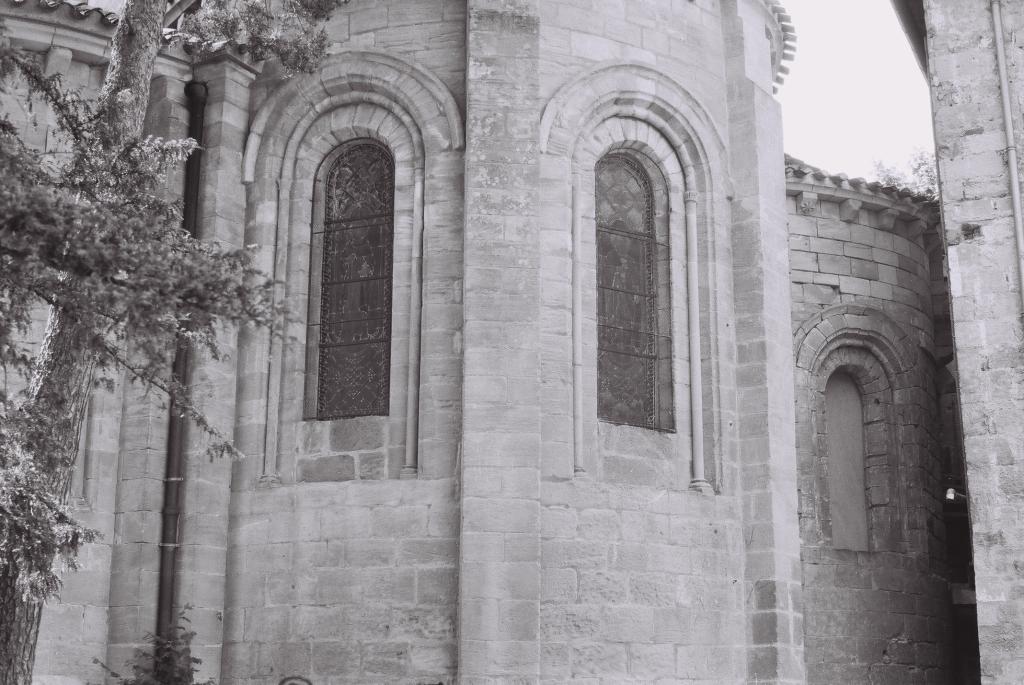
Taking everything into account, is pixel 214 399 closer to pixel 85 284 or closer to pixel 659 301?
pixel 659 301

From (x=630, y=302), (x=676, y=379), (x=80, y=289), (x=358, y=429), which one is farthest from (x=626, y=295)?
(x=80, y=289)

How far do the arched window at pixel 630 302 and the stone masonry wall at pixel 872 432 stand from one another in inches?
132

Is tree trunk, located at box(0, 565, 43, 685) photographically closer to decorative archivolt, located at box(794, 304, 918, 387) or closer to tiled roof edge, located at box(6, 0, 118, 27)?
tiled roof edge, located at box(6, 0, 118, 27)

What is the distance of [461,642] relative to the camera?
447 inches

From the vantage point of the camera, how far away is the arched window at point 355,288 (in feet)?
41.8

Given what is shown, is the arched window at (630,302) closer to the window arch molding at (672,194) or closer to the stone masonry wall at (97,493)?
the window arch molding at (672,194)

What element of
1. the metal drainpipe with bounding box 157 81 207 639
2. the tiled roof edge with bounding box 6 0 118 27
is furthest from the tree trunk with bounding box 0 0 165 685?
the tiled roof edge with bounding box 6 0 118 27

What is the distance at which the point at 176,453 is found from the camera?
12539mm

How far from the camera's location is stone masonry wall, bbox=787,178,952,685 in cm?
1548

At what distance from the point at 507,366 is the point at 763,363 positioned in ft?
8.69

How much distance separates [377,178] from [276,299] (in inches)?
56.8

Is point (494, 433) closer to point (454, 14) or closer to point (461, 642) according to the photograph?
point (461, 642)

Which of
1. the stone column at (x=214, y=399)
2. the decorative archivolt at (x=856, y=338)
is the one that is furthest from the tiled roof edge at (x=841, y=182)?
the stone column at (x=214, y=399)

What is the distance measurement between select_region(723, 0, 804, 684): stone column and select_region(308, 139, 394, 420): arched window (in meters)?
3.29
